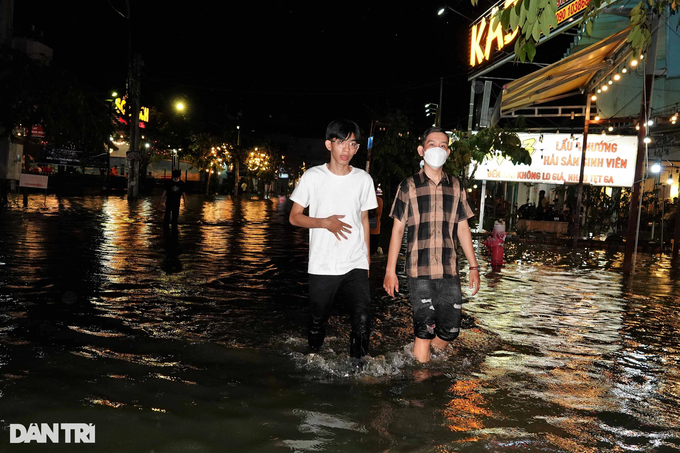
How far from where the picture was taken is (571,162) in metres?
20.3

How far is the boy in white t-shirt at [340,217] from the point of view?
A: 16.4 ft

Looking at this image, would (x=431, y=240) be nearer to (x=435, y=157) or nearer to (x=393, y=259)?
(x=393, y=259)

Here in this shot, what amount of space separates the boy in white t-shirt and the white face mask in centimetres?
47

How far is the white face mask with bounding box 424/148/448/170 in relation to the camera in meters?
5.00

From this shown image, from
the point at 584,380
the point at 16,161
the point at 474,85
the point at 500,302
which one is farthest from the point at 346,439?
the point at 16,161

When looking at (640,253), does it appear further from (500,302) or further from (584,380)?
(584,380)

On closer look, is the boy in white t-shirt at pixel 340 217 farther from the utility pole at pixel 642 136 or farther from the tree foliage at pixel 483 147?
the tree foliage at pixel 483 147

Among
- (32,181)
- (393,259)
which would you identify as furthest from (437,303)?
(32,181)

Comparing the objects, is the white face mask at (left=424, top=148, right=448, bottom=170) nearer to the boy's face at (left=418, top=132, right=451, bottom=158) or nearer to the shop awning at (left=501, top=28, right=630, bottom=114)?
the boy's face at (left=418, top=132, right=451, bottom=158)

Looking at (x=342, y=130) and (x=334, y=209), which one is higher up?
(x=342, y=130)

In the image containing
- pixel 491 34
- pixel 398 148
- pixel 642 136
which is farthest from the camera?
pixel 398 148

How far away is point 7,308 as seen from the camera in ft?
23.0

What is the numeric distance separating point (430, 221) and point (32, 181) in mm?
23730

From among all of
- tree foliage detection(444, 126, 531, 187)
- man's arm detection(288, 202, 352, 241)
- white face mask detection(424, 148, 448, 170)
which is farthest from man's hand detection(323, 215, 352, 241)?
tree foliage detection(444, 126, 531, 187)
